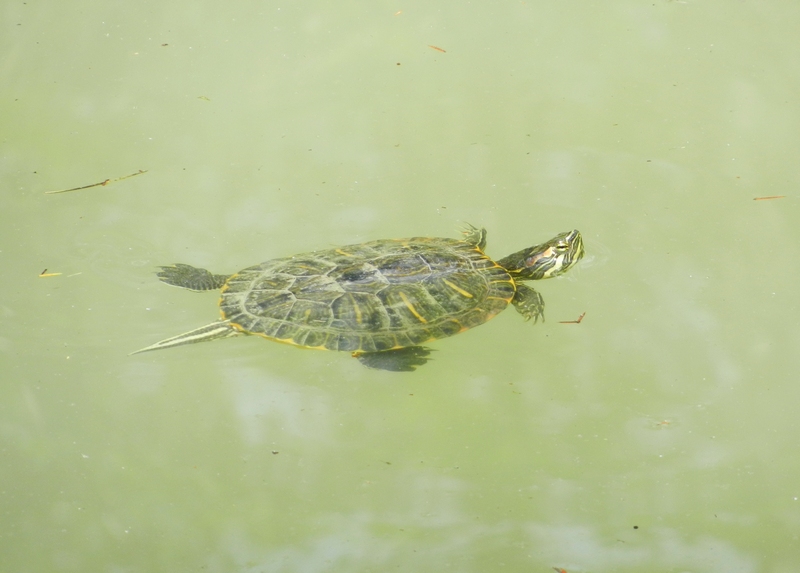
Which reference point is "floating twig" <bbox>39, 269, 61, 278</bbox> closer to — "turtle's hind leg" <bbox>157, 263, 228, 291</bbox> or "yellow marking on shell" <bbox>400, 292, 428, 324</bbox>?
"turtle's hind leg" <bbox>157, 263, 228, 291</bbox>

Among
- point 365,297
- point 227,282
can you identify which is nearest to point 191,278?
point 227,282

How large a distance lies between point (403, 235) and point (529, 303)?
851 mm

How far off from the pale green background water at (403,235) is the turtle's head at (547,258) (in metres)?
0.11

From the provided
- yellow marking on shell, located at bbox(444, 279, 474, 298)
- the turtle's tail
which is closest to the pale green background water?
the turtle's tail

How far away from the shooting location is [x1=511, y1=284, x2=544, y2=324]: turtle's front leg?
144 inches

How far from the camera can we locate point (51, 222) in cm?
402

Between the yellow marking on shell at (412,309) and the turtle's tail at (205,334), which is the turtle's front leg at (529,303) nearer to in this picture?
the yellow marking on shell at (412,309)

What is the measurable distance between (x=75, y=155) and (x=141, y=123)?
0.48 metres

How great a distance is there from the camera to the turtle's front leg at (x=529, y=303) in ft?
12.0

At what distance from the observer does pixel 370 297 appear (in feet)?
10.9

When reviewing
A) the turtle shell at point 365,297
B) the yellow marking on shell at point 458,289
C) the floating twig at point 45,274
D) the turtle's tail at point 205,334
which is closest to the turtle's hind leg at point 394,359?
the turtle shell at point 365,297

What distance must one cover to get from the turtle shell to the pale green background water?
0.79 feet

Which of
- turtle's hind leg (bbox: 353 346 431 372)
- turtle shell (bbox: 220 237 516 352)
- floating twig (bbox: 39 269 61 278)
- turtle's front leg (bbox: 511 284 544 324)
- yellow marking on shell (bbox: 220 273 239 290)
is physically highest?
turtle shell (bbox: 220 237 516 352)

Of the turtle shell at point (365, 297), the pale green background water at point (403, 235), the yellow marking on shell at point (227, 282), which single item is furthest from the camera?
the yellow marking on shell at point (227, 282)
